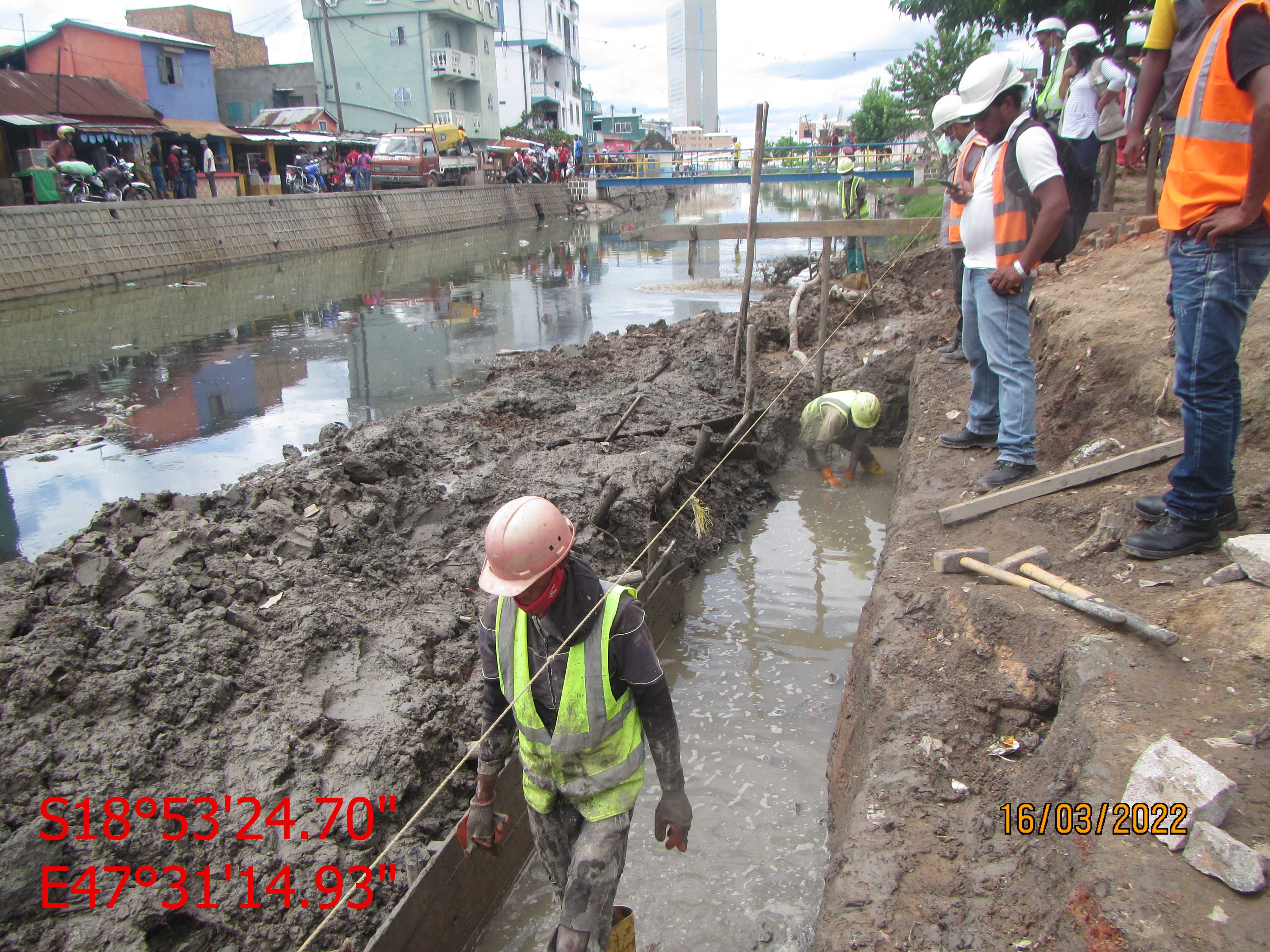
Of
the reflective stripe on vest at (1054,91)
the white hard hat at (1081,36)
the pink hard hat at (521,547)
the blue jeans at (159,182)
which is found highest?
the blue jeans at (159,182)

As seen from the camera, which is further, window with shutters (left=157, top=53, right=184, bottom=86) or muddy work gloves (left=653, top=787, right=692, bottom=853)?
window with shutters (left=157, top=53, right=184, bottom=86)

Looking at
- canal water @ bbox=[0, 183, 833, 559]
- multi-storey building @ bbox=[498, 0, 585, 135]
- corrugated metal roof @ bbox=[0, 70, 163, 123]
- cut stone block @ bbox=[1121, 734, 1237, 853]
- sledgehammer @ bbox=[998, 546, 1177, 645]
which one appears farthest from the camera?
multi-storey building @ bbox=[498, 0, 585, 135]

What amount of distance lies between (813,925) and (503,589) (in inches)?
80.9

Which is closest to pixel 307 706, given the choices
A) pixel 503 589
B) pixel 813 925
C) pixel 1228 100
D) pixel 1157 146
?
pixel 503 589

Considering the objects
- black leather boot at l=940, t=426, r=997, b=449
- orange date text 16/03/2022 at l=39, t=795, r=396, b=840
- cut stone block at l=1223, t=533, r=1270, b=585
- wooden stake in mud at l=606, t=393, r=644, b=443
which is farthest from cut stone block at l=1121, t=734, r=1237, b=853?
wooden stake in mud at l=606, t=393, r=644, b=443

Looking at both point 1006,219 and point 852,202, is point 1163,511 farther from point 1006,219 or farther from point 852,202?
point 852,202

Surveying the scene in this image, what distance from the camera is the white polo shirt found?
4.32 meters

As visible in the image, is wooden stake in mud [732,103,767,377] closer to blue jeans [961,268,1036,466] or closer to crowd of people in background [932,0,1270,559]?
crowd of people in background [932,0,1270,559]

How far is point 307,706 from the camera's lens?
370 centimetres

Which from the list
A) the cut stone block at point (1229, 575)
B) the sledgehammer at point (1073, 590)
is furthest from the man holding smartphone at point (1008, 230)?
the cut stone block at point (1229, 575)

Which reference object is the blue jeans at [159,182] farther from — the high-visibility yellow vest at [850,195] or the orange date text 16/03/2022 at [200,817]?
the orange date text 16/03/2022 at [200,817]

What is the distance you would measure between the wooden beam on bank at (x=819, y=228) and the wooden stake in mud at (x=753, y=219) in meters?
0.12

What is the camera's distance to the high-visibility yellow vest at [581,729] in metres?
2.48

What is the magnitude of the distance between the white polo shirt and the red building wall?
3568cm
